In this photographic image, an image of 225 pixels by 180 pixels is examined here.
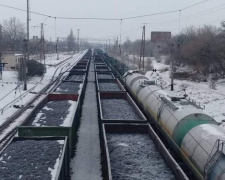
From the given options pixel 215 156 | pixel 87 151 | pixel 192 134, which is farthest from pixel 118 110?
pixel 215 156

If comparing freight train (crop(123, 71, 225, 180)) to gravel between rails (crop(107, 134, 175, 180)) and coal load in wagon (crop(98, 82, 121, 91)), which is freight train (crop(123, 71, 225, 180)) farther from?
coal load in wagon (crop(98, 82, 121, 91))

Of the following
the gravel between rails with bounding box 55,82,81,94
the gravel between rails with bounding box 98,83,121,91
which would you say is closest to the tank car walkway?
the gravel between rails with bounding box 55,82,81,94

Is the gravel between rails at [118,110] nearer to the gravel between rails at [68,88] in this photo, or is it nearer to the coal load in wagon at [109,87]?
the gravel between rails at [68,88]

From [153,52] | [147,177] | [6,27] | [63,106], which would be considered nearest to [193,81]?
[63,106]

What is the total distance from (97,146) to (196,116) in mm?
6295

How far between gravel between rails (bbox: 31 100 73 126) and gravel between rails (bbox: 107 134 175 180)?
329 cm

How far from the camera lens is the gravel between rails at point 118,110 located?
1695 cm

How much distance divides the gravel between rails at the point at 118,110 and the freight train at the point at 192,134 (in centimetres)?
126

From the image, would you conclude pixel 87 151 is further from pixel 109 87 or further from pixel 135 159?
pixel 109 87

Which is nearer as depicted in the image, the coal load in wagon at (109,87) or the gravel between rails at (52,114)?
the gravel between rails at (52,114)

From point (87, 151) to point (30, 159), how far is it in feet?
18.9

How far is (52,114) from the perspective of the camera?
16.8 meters

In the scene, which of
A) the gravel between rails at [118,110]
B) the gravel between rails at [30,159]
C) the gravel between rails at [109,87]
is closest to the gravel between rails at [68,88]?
the gravel between rails at [109,87]

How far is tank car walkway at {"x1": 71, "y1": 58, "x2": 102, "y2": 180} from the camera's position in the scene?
1324 cm
